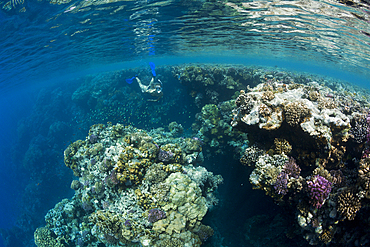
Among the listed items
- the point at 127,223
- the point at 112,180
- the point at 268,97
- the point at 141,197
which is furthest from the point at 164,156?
the point at 268,97

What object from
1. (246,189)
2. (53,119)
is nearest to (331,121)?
(246,189)

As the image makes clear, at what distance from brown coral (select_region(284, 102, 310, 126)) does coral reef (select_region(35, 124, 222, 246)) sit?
4.55 m

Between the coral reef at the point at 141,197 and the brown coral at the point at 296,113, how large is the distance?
14.9 feet

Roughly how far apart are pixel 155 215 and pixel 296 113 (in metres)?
6.13

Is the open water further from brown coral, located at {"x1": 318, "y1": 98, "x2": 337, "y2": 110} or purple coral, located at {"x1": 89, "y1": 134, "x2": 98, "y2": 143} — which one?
brown coral, located at {"x1": 318, "y1": 98, "x2": 337, "y2": 110}

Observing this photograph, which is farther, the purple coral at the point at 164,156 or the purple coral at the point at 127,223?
the purple coral at the point at 164,156

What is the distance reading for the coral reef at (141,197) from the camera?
6137 mm

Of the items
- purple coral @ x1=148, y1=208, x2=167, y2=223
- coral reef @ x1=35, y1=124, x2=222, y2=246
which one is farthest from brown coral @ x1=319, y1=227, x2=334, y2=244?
purple coral @ x1=148, y1=208, x2=167, y2=223

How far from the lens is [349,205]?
417 centimetres

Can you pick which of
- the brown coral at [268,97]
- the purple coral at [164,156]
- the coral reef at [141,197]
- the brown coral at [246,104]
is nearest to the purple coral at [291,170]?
the brown coral at [246,104]

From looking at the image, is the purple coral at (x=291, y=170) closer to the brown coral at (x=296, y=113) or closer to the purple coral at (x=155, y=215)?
the brown coral at (x=296, y=113)

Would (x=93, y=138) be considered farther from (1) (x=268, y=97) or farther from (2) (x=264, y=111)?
(1) (x=268, y=97)

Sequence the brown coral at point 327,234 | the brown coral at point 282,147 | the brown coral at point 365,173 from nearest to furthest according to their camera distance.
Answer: the brown coral at point 365,173 < the brown coral at point 327,234 < the brown coral at point 282,147

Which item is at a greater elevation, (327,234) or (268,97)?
(268,97)
